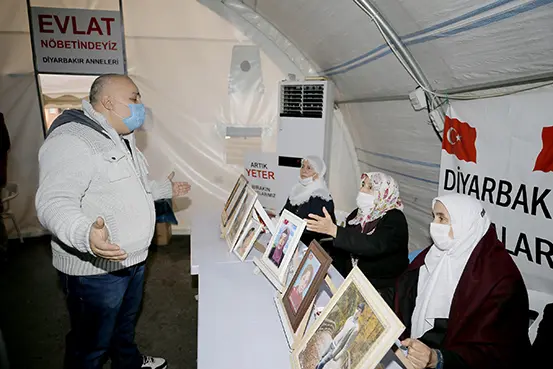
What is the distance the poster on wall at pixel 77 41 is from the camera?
367cm

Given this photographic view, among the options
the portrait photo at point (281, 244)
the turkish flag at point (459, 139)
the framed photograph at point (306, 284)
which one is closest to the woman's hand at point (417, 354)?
the framed photograph at point (306, 284)

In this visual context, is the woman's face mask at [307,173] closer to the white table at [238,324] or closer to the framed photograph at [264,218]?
the framed photograph at [264,218]

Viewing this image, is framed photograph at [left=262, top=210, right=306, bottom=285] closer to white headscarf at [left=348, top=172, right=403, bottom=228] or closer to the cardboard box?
white headscarf at [left=348, top=172, right=403, bottom=228]

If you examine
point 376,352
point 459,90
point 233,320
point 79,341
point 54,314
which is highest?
point 459,90

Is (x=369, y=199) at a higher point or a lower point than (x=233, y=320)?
higher

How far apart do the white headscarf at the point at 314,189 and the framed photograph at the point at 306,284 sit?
1.19 m

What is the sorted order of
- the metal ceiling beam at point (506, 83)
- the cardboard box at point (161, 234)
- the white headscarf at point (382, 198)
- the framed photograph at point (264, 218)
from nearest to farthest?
the metal ceiling beam at point (506, 83) < the framed photograph at point (264, 218) < the white headscarf at point (382, 198) < the cardboard box at point (161, 234)

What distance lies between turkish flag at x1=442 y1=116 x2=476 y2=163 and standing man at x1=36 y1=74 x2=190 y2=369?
166 cm

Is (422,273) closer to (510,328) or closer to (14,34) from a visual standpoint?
(510,328)

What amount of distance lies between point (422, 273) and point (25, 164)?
4.22 metres

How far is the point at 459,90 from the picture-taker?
1916 mm

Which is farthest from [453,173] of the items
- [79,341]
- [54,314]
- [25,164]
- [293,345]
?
[25,164]

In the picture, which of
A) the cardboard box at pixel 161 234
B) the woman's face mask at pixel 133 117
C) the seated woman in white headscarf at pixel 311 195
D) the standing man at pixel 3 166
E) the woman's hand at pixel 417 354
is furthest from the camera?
the cardboard box at pixel 161 234

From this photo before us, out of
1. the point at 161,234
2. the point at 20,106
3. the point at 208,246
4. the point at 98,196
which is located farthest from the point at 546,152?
the point at 20,106
